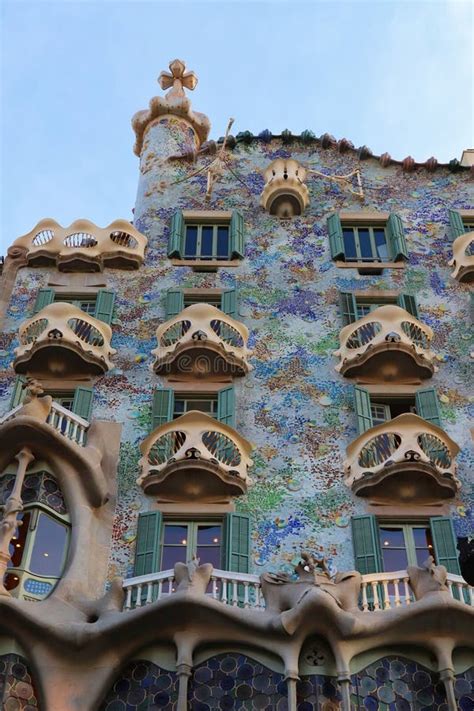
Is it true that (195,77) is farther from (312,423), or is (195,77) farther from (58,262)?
(312,423)

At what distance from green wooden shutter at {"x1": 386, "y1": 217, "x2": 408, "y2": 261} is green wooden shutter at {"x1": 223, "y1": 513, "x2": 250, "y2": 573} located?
9.89 m

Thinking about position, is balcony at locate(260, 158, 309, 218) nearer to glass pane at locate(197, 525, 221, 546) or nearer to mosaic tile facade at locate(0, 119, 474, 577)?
mosaic tile facade at locate(0, 119, 474, 577)

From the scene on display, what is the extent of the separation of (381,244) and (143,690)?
1507 cm

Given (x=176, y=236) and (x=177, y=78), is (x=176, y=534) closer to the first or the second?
(x=176, y=236)

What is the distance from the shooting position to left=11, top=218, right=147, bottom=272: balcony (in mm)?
25859

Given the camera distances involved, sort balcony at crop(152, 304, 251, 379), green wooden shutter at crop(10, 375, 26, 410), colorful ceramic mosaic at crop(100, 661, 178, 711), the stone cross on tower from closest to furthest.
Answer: colorful ceramic mosaic at crop(100, 661, 178, 711)
green wooden shutter at crop(10, 375, 26, 410)
balcony at crop(152, 304, 251, 379)
the stone cross on tower

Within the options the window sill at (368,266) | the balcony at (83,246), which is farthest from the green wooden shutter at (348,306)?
the balcony at (83,246)

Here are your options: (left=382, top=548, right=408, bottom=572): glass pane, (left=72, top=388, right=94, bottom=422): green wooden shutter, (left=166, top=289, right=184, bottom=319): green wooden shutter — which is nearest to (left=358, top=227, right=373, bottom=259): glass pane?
(left=166, top=289, right=184, bottom=319): green wooden shutter

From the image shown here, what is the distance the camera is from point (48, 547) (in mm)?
17953

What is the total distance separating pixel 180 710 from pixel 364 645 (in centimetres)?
310

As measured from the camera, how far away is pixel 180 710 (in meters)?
15.0

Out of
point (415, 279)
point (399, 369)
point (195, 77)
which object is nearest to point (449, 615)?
point (399, 369)

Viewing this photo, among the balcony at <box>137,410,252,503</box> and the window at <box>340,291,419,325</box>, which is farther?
the window at <box>340,291,419,325</box>

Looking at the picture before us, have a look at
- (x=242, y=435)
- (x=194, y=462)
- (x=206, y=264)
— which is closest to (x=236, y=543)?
(x=194, y=462)
